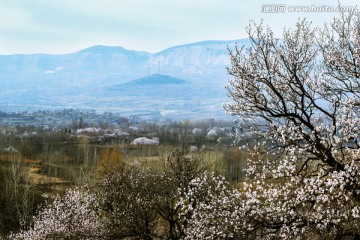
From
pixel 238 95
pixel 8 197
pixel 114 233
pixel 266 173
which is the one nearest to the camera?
pixel 266 173

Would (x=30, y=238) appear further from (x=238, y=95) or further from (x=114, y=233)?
(x=238, y=95)

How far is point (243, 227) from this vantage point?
1647 centimetres

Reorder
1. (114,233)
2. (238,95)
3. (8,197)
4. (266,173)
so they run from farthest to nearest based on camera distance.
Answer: (8,197), (114,233), (238,95), (266,173)

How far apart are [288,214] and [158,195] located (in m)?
16.3

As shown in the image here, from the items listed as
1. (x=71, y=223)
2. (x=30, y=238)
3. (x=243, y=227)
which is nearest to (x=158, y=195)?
(x=71, y=223)

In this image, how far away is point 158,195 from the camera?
3150 cm

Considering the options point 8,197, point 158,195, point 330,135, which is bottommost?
point 8,197

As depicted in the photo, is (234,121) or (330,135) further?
(234,121)

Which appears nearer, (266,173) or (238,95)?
(266,173)

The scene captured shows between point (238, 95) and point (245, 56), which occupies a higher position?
point (245, 56)

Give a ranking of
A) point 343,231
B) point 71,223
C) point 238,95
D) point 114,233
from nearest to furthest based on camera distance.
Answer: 1. point 343,231
2. point 238,95
3. point 114,233
4. point 71,223

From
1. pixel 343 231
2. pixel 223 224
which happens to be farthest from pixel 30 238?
pixel 343 231

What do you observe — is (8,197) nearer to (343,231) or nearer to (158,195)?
(158,195)

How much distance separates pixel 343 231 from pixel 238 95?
6.92 m
